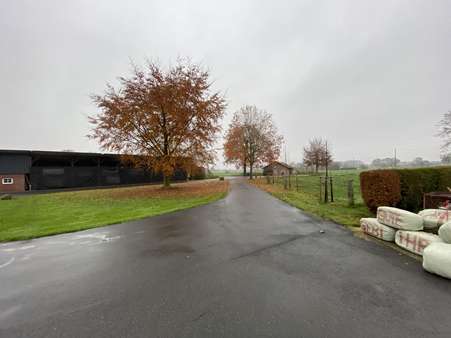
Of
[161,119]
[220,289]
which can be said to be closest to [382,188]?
[220,289]

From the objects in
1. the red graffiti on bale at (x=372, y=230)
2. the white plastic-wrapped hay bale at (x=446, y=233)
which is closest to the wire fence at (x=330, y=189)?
the red graffiti on bale at (x=372, y=230)

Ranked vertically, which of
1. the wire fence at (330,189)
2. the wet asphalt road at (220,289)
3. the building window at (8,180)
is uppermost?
the building window at (8,180)

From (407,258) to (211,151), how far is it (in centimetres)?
1534

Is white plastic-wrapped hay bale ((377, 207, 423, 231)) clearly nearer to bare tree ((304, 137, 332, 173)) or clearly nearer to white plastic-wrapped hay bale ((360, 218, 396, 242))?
white plastic-wrapped hay bale ((360, 218, 396, 242))

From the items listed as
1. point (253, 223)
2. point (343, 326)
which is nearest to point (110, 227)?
point (253, 223)

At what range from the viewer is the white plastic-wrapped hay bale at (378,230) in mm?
4137

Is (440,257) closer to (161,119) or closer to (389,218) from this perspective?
(389,218)

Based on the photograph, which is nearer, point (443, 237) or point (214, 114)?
point (443, 237)

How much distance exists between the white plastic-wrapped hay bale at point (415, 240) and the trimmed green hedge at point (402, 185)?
272cm

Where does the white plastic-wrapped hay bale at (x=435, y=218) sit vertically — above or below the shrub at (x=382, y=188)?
below

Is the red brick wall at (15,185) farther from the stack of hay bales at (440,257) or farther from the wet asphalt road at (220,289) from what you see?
the stack of hay bales at (440,257)

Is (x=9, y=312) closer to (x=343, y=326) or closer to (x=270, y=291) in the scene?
(x=270, y=291)

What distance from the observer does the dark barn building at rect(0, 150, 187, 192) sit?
2059 centimetres

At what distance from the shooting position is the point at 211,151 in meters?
17.6
